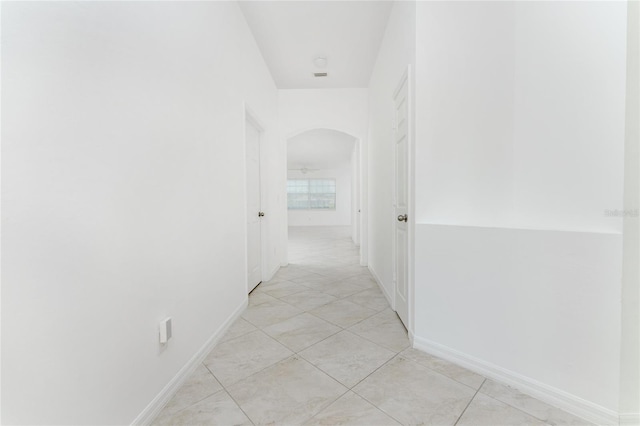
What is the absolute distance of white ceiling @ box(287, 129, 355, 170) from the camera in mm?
6965

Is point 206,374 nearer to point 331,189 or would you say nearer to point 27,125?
point 27,125

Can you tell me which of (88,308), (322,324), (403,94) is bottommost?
(322,324)

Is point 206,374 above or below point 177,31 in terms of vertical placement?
below

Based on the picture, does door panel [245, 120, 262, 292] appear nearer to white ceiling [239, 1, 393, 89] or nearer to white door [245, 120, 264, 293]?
white door [245, 120, 264, 293]

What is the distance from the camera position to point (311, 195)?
13.0 m

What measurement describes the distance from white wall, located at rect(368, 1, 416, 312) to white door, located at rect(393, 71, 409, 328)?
0.17 metres

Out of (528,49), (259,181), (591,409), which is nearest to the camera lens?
(591,409)

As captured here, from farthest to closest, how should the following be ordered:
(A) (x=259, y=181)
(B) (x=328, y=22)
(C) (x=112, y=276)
Answer: (A) (x=259, y=181)
(B) (x=328, y=22)
(C) (x=112, y=276)

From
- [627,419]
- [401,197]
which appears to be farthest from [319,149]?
[627,419]

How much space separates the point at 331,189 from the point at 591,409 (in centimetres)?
1165

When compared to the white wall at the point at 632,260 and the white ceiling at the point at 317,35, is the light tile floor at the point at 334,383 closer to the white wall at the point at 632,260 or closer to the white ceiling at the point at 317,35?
the white wall at the point at 632,260

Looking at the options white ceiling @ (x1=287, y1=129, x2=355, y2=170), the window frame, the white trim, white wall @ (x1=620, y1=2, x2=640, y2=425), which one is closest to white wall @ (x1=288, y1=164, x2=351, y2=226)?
the window frame

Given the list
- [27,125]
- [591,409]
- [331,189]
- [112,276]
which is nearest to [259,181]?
[112,276]

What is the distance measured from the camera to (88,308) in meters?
1.07
